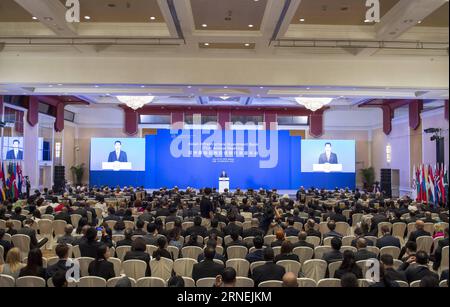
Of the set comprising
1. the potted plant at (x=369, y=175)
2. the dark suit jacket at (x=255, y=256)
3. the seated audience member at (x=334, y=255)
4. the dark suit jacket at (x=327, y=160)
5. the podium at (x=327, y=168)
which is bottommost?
the dark suit jacket at (x=255, y=256)

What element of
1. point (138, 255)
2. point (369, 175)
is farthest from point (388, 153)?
point (138, 255)

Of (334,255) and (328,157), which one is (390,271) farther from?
(328,157)

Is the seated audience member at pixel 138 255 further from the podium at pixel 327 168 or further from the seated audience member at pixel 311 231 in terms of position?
the podium at pixel 327 168

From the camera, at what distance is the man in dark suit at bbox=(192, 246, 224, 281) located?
5316 millimetres

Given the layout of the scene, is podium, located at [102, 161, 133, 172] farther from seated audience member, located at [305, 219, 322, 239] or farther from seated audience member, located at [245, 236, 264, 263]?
seated audience member, located at [245, 236, 264, 263]

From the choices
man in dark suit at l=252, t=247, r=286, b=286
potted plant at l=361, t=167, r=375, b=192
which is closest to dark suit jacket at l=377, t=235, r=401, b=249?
man in dark suit at l=252, t=247, r=286, b=286

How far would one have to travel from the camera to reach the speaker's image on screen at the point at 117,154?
24.5 m

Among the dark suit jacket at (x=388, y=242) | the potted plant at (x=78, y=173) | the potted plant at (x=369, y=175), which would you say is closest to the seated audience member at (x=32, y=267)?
the dark suit jacket at (x=388, y=242)

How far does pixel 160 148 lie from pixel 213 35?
49.4 feet

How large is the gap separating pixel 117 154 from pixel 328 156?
519 inches

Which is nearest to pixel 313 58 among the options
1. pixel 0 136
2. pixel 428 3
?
pixel 428 3

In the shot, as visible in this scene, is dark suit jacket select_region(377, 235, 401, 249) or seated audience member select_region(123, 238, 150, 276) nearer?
seated audience member select_region(123, 238, 150, 276)

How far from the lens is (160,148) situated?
84.0 feet

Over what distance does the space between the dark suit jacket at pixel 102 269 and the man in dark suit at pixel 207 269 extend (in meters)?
1.11
